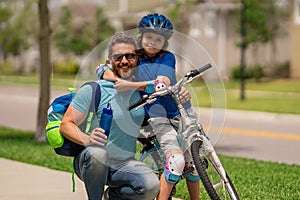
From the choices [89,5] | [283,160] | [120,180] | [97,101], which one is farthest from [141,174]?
[89,5]

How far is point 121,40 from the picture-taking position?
18.8ft

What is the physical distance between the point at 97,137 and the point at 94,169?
9.9 inches

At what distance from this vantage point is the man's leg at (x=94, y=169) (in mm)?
5629

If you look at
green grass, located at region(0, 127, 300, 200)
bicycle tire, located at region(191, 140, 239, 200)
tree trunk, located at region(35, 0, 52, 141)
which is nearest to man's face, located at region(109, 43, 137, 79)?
bicycle tire, located at region(191, 140, 239, 200)

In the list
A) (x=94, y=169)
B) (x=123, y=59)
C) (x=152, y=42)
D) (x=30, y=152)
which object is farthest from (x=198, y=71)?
(x=30, y=152)

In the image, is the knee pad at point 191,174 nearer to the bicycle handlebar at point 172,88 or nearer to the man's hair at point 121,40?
the bicycle handlebar at point 172,88

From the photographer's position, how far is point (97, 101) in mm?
Result: 5703

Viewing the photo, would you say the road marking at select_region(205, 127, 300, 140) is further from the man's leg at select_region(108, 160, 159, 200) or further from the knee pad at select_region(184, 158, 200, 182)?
the man's leg at select_region(108, 160, 159, 200)

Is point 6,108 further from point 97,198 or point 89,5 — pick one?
point 89,5

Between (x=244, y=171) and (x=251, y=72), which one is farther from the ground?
(x=244, y=171)

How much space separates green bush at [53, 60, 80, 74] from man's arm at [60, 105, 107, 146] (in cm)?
4201

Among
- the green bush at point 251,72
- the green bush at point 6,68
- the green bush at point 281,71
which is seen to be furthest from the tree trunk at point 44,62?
the green bush at point 6,68

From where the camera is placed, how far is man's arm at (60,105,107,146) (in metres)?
5.60

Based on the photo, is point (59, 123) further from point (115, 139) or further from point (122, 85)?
point (122, 85)
